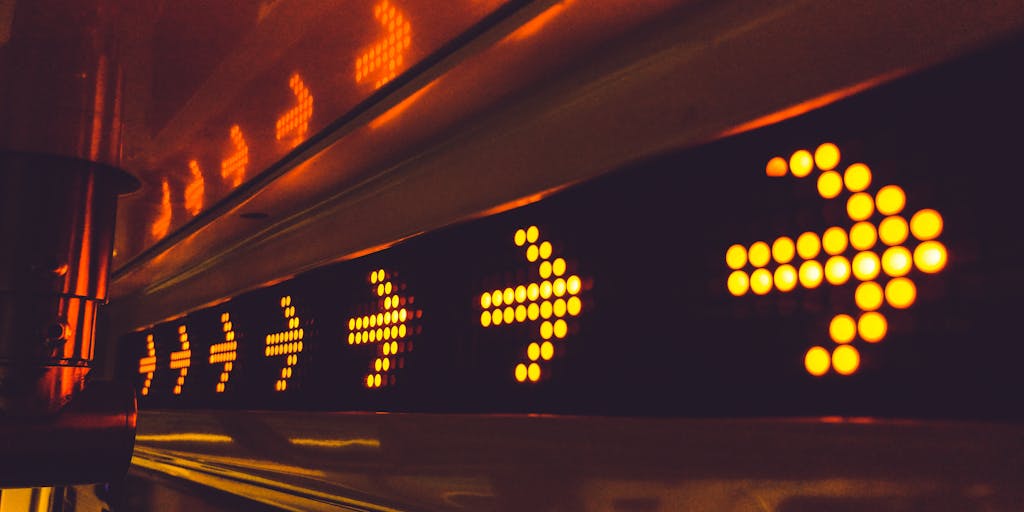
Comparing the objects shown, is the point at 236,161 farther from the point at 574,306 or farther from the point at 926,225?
the point at 926,225

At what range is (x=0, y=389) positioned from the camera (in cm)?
109

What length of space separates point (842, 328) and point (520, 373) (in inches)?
13.0

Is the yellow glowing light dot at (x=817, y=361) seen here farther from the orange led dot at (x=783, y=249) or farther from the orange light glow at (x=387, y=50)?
the orange light glow at (x=387, y=50)

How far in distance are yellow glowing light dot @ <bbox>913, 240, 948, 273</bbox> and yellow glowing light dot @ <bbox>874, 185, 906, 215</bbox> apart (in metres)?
0.03

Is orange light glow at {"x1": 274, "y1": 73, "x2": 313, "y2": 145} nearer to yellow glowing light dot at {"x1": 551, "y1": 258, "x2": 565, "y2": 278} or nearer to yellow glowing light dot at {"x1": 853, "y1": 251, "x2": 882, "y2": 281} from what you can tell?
yellow glowing light dot at {"x1": 551, "y1": 258, "x2": 565, "y2": 278}

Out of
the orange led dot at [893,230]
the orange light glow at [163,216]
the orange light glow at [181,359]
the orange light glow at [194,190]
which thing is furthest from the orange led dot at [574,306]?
the orange light glow at [181,359]

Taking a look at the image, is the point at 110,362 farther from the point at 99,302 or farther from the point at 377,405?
the point at 377,405

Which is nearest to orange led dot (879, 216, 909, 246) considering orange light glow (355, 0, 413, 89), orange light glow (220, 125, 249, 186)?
orange light glow (355, 0, 413, 89)

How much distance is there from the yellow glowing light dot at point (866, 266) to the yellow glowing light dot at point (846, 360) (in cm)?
4

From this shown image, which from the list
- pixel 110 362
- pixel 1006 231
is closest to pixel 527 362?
pixel 1006 231

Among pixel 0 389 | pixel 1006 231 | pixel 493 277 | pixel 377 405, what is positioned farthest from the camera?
pixel 0 389

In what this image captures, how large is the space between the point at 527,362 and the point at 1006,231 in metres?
0.41

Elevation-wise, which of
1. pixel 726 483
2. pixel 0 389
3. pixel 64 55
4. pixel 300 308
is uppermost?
pixel 64 55

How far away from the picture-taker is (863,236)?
1.52ft
